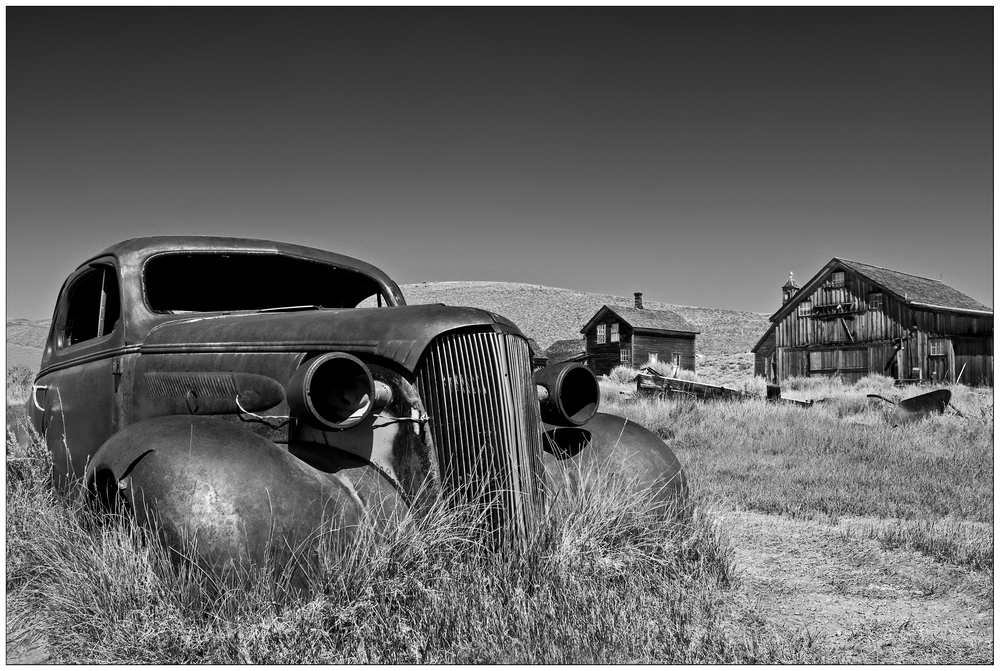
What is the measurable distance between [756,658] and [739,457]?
6439mm

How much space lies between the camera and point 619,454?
→ 167 inches

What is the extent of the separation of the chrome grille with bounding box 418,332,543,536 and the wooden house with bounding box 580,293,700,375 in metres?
36.9

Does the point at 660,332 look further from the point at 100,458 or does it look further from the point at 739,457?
the point at 100,458

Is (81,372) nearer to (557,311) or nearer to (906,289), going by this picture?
(906,289)

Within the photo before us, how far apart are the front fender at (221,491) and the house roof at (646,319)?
3736 centimetres

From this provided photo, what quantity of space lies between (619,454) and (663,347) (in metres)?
37.9

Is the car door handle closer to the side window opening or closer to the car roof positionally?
the side window opening

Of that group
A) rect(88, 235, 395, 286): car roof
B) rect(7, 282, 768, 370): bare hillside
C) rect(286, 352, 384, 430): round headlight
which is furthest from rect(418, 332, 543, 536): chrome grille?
rect(7, 282, 768, 370): bare hillside

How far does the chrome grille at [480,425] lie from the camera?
10.7 ft

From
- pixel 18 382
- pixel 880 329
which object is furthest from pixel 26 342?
pixel 880 329

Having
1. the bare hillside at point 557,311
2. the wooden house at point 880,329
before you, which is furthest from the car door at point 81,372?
the bare hillside at point 557,311

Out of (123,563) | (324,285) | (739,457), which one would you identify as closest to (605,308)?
(739,457)

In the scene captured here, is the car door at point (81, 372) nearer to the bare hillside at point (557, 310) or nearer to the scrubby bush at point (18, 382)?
the scrubby bush at point (18, 382)

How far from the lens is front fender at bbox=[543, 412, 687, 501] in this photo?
4.14 meters
